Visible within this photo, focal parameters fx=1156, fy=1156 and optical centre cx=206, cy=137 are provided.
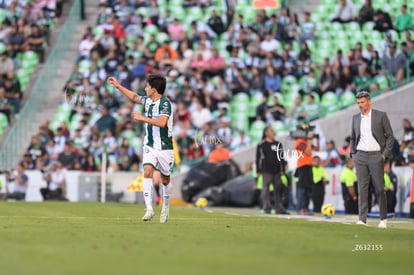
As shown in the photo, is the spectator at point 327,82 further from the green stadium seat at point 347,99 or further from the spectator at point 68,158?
the spectator at point 68,158

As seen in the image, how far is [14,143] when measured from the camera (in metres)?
36.3

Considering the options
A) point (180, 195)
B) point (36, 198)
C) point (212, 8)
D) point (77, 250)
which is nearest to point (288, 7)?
point (212, 8)

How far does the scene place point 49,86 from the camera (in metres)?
38.6

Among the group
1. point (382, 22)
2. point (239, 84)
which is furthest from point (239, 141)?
point (382, 22)

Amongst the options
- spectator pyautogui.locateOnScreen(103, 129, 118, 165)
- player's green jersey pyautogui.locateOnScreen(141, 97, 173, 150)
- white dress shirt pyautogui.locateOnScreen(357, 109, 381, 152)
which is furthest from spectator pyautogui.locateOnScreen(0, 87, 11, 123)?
white dress shirt pyautogui.locateOnScreen(357, 109, 381, 152)

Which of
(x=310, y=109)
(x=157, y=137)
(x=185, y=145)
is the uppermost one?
(x=310, y=109)

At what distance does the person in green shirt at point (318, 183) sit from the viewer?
27469 millimetres

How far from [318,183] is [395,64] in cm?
591

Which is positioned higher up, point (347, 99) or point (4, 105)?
point (4, 105)

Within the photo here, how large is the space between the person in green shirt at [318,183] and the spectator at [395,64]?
4804mm

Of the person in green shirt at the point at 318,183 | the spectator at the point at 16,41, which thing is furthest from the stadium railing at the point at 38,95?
the person in green shirt at the point at 318,183

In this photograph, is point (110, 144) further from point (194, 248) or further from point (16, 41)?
point (194, 248)

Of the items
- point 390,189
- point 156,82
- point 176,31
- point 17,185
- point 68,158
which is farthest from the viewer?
point 176,31

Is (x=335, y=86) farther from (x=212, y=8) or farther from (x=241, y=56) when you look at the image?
(x=212, y=8)
